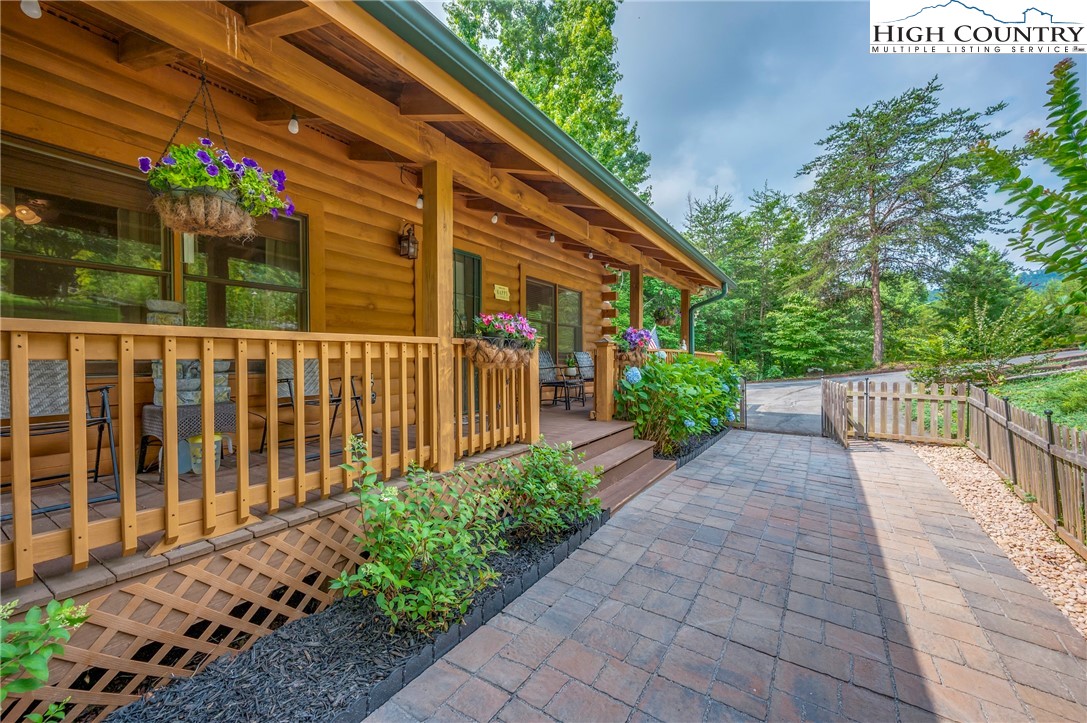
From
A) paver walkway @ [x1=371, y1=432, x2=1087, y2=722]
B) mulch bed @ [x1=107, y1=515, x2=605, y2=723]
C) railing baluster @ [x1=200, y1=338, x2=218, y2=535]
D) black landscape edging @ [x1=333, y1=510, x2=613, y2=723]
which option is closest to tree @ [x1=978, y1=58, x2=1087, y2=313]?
paver walkway @ [x1=371, y1=432, x2=1087, y2=722]

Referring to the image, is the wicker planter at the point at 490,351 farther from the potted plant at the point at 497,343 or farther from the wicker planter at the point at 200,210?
the wicker planter at the point at 200,210

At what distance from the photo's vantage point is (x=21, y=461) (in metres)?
1.34

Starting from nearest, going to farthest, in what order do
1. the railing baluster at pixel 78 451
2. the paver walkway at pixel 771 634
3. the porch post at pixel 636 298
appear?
the railing baluster at pixel 78 451 → the paver walkway at pixel 771 634 → the porch post at pixel 636 298

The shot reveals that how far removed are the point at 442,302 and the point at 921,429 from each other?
6548 mm

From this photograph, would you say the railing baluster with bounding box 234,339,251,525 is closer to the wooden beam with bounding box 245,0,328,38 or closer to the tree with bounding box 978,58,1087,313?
the wooden beam with bounding box 245,0,328,38

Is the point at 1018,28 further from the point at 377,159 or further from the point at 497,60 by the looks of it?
the point at 497,60

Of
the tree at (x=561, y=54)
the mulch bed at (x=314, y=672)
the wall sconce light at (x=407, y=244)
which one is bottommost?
the mulch bed at (x=314, y=672)

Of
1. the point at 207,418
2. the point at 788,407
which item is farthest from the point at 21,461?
the point at 788,407

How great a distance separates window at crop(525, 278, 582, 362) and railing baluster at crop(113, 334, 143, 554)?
15.7 ft

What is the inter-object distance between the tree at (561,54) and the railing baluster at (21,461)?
43.0 ft

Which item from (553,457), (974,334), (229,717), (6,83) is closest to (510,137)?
(553,457)

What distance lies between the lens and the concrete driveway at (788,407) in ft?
23.9

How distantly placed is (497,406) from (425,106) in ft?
6.56
